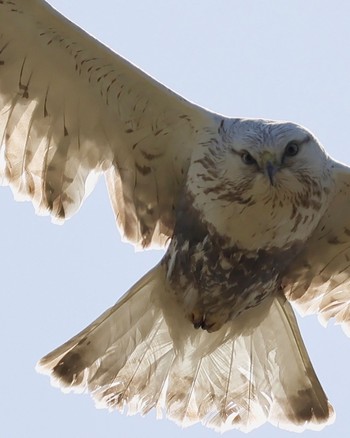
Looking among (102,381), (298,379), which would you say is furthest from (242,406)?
(102,381)

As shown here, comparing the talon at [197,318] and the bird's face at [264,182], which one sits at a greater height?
the bird's face at [264,182]

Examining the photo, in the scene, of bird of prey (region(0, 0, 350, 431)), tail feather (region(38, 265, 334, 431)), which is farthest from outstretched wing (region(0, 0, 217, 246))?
tail feather (region(38, 265, 334, 431))

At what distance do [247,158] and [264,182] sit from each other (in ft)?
0.51

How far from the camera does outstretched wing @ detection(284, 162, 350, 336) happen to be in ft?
25.7

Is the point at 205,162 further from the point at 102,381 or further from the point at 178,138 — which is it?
the point at 102,381

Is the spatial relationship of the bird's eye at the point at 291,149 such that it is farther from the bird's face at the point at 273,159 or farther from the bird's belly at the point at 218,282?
the bird's belly at the point at 218,282

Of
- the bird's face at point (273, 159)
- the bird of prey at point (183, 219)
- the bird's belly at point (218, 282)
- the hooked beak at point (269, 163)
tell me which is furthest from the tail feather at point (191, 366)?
the hooked beak at point (269, 163)

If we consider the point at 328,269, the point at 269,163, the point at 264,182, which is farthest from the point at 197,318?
the point at 269,163

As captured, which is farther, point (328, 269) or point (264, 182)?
point (328, 269)

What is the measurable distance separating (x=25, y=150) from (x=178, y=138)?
2.99 ft

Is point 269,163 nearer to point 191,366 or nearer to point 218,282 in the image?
point 218,282

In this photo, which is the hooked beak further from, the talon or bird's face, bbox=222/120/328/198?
the talon

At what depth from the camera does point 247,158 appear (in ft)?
23.7

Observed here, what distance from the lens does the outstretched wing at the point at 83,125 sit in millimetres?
7488
